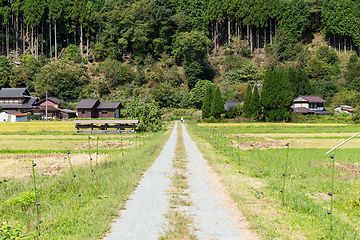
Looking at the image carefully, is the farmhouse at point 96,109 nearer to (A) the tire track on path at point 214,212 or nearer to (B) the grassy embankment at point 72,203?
(B) the grassy embankment at point 72,203

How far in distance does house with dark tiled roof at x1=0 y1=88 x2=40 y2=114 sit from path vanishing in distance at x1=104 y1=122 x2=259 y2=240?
63.5 metres

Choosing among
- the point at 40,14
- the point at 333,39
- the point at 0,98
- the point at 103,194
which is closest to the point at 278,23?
the point at 333,39

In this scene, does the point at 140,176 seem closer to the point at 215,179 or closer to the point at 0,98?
the point at 215,179

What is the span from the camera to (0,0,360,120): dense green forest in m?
71.5

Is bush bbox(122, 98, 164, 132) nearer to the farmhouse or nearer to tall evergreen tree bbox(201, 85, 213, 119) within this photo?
tall evergreen tree bbox(201, 85, 213, 119)

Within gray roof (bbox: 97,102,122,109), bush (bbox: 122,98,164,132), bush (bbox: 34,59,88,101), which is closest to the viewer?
bush (bbox: 122,98,164,132)

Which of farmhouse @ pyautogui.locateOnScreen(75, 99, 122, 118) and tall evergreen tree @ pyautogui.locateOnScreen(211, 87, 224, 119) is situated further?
farmhouse @ pyautogui.locateOnScreen(75, 99, 122, 118)

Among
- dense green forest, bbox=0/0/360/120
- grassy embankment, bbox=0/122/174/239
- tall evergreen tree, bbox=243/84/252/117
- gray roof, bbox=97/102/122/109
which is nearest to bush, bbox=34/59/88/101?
dense green forest, bbox=0/0/360/120

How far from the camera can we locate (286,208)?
21.2 ft

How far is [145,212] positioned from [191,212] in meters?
1.13

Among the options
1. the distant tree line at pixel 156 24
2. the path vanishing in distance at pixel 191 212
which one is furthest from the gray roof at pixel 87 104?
the path vanishing in distance at pixel 191 212

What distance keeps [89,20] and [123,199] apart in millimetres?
95297

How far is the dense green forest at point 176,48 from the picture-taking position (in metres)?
71.5

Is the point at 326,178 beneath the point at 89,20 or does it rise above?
beneath
